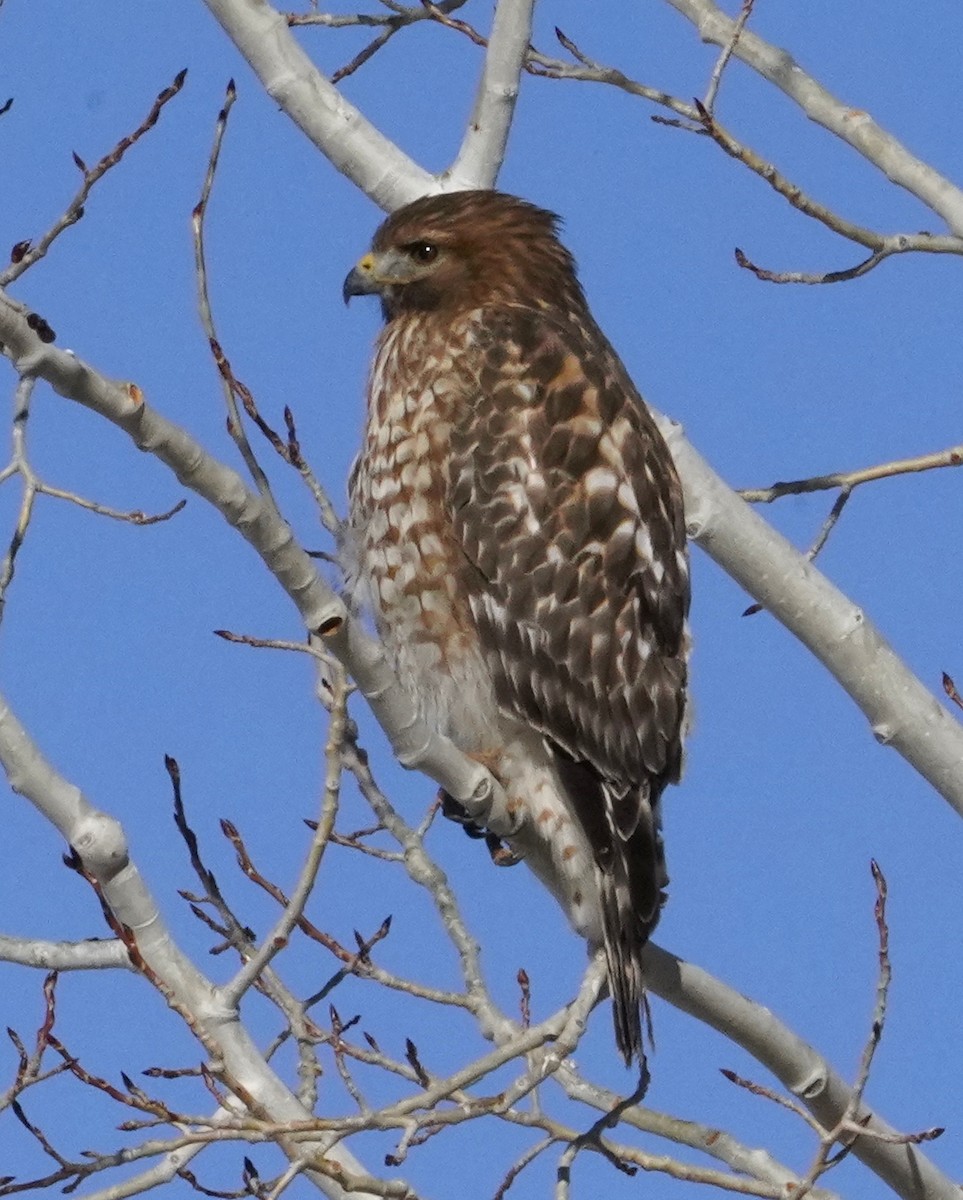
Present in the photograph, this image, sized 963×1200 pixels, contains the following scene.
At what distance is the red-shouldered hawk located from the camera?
5.62m

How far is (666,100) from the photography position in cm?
613

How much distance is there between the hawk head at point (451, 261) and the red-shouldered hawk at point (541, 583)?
0.40 metres

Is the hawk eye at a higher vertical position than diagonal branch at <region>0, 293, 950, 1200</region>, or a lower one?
higher

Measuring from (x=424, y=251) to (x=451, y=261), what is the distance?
89 mm

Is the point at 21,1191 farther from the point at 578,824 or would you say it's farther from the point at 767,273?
the point at 767,273

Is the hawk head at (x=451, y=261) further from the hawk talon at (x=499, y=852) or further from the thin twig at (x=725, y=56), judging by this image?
the hawk talon at (x=499, y=852)

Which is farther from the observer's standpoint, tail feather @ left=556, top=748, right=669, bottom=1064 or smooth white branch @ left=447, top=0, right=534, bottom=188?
smooth white branch @ left=447, top=0, right=534, bottom=188

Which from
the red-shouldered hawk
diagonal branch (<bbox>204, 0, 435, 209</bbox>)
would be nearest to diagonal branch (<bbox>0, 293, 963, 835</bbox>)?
the red-shouldered hawk

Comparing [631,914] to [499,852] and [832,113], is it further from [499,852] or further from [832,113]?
[832,113]

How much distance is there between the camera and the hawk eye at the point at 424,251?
21.0ft

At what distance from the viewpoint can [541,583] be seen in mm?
5703

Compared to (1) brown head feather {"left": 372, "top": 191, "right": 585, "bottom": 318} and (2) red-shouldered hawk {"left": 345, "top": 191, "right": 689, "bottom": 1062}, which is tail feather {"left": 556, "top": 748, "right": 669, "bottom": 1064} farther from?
(1) brown head feather {"left": 372, "top": 191, "right": 585, "bottom": 318}

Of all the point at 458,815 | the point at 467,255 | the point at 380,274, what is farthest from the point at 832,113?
the point at 458,815

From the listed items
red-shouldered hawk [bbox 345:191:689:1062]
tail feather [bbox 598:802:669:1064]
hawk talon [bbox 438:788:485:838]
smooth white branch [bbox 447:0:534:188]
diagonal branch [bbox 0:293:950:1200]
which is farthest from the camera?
smooth white branch [bbox 447:0:534:188]
